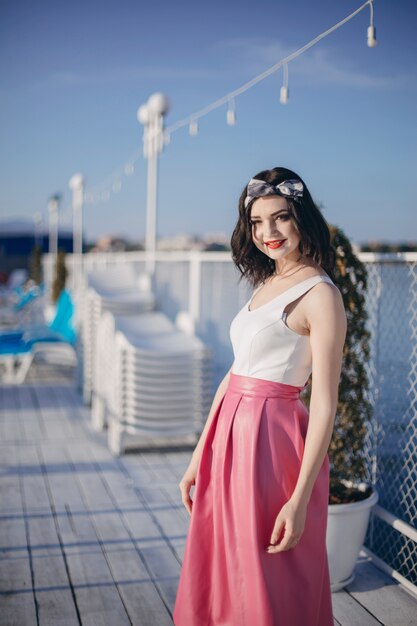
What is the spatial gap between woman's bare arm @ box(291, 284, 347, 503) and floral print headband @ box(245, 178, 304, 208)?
0.35m

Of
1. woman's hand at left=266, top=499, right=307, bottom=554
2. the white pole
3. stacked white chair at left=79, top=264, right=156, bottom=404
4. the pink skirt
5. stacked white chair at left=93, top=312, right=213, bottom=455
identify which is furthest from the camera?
the white pole

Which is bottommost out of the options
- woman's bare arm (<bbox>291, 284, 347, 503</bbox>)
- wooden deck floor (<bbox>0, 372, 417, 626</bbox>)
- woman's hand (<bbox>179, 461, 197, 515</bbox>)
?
wooden deck floor (<bbox>0, 372, 417, 626</bbox>)

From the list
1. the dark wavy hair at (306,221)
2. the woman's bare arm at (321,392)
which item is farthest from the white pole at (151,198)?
the woman's bare arm at (321,392)

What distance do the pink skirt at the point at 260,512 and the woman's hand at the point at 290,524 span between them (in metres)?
0.08

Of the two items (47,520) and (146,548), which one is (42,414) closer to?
(47,520)

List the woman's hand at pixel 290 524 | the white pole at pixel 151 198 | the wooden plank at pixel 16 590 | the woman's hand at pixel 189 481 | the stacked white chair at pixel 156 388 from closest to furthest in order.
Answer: the woman's hand at pixel 290 524 → the woman's hand at pixel 189 481 → the wooden plank at pixel 16 590 → the stacked white chair at pixel 156 388 → the white pole at pixel 151 198

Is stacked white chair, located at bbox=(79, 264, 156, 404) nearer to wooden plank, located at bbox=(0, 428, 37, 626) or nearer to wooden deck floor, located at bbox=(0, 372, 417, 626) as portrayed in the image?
wooden deck floor, located at bbox=(0, 372, 417, 626)

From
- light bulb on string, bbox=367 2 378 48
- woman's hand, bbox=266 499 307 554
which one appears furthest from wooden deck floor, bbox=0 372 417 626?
light bulb on string, bbox=367 2 378 48

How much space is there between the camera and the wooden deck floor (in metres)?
2.68

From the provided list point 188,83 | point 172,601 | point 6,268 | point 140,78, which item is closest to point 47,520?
point 172,601

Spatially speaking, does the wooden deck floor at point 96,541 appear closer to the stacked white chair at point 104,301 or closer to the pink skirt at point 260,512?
the pink skirt at point 260,512

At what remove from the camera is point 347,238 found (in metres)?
3.06

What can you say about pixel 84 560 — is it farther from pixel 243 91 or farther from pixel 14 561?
pixel 243 91

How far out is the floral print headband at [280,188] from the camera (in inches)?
74.0
